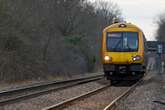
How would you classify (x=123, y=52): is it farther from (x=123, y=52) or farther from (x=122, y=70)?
(x=122, y=70)

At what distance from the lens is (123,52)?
2489 centimetres

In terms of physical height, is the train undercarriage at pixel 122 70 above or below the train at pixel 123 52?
below

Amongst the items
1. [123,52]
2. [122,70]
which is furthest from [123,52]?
[122,70]

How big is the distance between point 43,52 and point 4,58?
842 cm

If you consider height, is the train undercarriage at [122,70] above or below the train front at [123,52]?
below

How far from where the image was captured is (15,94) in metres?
18.9

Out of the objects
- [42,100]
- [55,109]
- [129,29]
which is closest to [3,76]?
[129,29]

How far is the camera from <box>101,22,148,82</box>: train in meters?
24.7

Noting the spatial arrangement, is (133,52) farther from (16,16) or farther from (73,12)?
(73,12)

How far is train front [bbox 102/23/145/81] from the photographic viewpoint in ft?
81.1

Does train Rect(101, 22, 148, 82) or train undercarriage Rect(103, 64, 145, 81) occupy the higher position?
train Rect(101, 22, 148, 82)

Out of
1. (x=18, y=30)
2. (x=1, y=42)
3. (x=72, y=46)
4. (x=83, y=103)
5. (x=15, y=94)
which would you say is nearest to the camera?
(x=83, y=103)

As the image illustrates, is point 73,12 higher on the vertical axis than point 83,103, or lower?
higher

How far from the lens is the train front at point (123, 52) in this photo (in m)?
24.7
